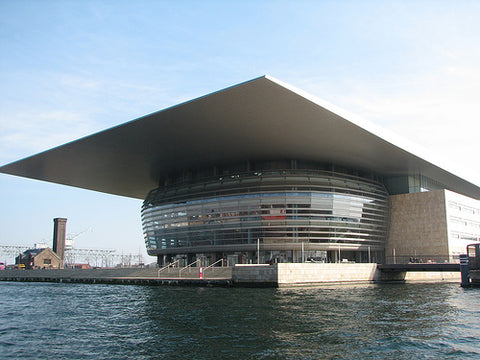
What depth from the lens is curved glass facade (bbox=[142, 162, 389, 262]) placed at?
143 feet

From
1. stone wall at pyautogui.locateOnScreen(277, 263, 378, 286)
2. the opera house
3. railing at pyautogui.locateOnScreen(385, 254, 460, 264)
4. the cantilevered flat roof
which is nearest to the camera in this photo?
the cantilevered flat roof

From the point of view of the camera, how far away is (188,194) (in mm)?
48188

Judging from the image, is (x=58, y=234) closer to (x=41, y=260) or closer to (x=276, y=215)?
(x=41, y=260)

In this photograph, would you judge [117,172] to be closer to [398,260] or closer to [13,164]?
[13,164]

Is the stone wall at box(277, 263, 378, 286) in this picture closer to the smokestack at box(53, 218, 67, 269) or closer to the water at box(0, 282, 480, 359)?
the water at box(0, 282, 480, 359)

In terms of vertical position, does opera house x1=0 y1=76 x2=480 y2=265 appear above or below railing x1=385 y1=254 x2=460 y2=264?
above

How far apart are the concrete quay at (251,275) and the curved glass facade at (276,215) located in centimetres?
431

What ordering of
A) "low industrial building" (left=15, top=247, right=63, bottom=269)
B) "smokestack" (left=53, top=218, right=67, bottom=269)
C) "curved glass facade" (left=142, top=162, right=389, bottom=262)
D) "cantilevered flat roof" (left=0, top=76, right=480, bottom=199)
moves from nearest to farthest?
"cantilevered flat roof" (left=0, top=76, right=480, bottom=199)
"curved glass facade" (left=142, top=162, right=389, bottom=262)
"low industrial building" (left=15, top=247, right=63, bottom=269)
"smokestack" (left=53, top=218, right=67, bottom=269)

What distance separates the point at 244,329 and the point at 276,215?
27.9 meters

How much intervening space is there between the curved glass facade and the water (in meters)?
18.9

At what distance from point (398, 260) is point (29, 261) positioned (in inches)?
1972

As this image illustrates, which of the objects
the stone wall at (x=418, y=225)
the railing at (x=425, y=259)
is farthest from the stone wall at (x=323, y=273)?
the stone wall at (x=418, y=225)

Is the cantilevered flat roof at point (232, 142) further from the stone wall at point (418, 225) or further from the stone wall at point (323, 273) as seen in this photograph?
the stone wall at point (323, 273)

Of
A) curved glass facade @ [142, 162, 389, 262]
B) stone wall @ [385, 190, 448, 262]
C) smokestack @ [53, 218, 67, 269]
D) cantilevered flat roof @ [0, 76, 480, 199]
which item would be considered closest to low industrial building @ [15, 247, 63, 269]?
smokestack @ [53, 218, 67, 269]
